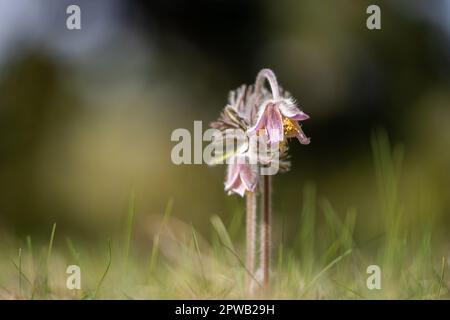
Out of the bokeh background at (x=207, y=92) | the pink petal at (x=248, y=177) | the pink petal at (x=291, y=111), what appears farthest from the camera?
the bokeh background at (x=207, y=92)

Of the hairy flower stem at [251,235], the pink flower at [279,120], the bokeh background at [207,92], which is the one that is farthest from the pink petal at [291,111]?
the bokeh background at [207,92]

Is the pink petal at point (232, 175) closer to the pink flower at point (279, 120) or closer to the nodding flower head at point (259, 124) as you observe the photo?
the nodding flower head at point (259, 124)

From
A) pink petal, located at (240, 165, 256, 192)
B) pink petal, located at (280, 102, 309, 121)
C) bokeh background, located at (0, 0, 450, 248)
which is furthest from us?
bokeh background, located at (0, 0, 450, 248)

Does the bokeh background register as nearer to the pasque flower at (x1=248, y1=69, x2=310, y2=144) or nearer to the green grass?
the green grass

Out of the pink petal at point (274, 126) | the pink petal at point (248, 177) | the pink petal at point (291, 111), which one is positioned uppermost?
the pink petal at point (291, 111)

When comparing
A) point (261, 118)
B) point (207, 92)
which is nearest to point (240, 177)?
point (261, 118)

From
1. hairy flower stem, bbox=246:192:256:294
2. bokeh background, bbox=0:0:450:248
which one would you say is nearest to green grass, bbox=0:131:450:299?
hairy flower stem, bbox=246:192:256:294

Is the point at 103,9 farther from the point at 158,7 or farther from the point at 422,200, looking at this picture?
the point at 422,200
